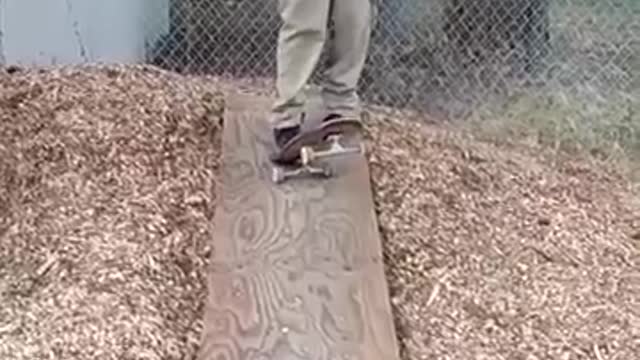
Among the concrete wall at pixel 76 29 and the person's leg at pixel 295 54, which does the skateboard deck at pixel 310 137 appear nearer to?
the person's leg at pixel 295 54

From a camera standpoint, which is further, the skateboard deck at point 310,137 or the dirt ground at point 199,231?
the skateboard deck at point 310,137

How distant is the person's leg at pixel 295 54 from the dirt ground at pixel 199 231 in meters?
0.29

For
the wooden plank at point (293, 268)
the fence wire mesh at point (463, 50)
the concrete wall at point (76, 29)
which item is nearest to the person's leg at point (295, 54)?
the wooden plank at point (293, 268)

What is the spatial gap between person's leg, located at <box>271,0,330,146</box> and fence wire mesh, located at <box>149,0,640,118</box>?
2.61 feet

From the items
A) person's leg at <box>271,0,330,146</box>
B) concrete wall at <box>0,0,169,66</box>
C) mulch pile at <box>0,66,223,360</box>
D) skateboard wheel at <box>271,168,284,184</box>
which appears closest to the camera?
mulch pile at <box>0,66,223,360</box>

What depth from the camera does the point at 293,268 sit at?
3141 millimetres

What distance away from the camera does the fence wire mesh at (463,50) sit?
4332 mm

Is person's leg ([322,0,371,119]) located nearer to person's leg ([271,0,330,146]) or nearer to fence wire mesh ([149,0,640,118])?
person's leg ([271,0,330,146])

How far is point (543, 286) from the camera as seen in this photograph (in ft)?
10.8

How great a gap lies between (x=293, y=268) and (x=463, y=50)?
1.54 meters

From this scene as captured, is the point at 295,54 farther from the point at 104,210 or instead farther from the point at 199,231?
the point at 104,210

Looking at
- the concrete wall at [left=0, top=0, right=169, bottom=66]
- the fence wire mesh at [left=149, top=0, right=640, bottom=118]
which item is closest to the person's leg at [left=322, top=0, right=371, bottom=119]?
the fence wire mesh at [left=149, top=0, right=640, bottom=118]

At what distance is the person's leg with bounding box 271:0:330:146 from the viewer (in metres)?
3.47

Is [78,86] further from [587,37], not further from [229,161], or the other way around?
[587,37]
